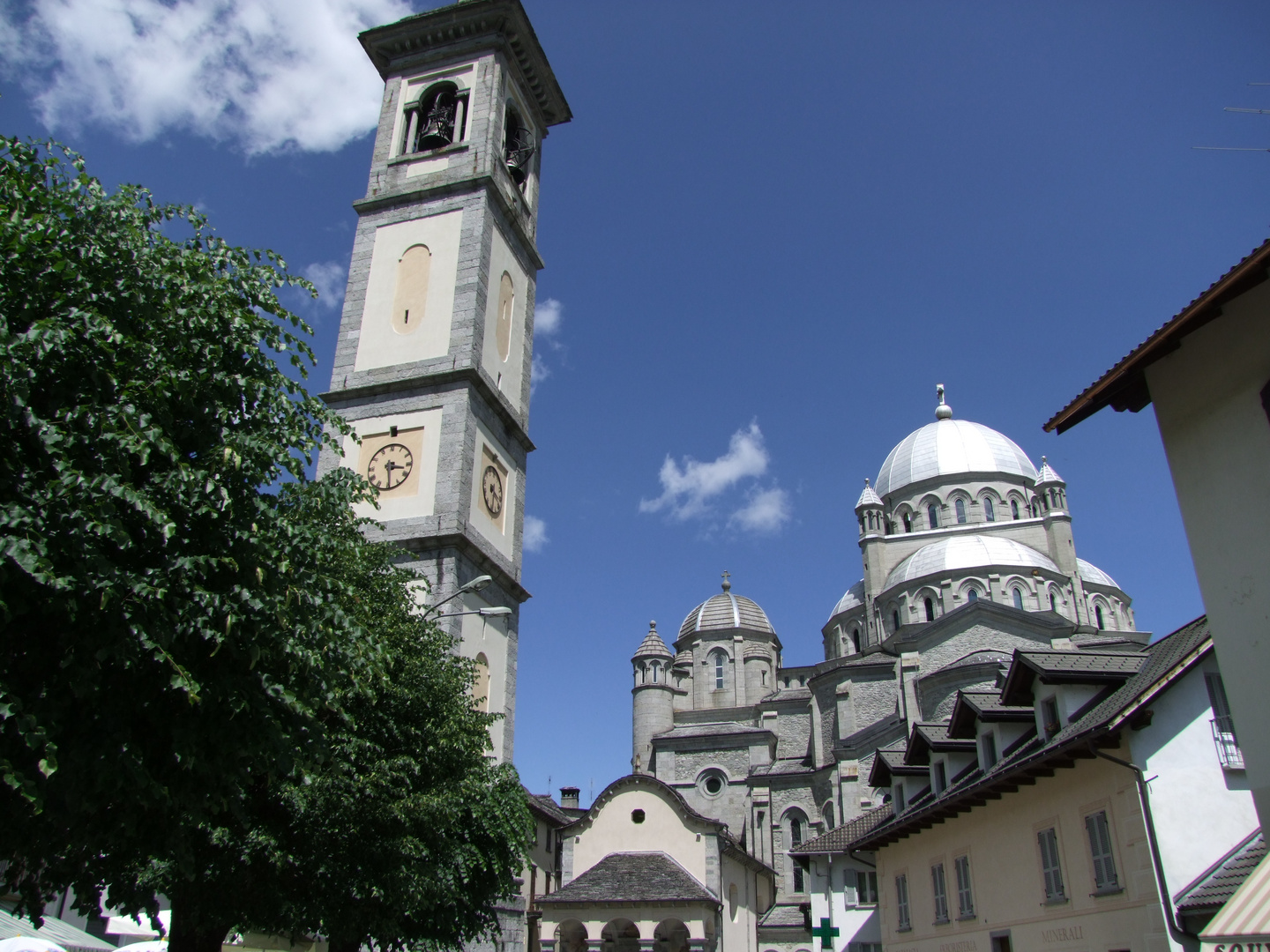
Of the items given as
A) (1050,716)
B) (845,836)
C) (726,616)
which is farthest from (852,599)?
(1050,716)

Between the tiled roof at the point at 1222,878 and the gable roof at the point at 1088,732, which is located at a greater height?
the gable roof at the point at 1088,732

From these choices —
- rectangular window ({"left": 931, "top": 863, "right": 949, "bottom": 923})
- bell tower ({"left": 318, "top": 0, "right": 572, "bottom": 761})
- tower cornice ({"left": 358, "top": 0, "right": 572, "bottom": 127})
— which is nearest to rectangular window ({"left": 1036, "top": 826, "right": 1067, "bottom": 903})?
rectangular window ({"left": 931, "top": 863, "right": 949, "bottom": 923})

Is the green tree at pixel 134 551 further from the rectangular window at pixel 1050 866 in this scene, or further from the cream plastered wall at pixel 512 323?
the cream plastered wall at pixel 512 323

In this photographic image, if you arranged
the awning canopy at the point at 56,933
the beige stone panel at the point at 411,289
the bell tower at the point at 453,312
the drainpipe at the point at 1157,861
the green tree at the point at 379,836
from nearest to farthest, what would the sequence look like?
1. the drainpipe at the point at 1157,861
2. the green tree at the point at 379,836
3. the awning canopy at the point at 56,933
4. the bell tower at the point at 453,312
5. the beige stone panel at the point at 411,289

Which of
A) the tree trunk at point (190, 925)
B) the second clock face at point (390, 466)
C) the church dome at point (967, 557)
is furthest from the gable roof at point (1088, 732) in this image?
the church dome at point (967, 557)

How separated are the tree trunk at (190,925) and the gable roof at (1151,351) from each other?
12505 millimetres

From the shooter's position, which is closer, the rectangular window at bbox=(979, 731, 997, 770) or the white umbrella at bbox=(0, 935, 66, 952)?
the white umbrella at bbox=(0, 935, 66, 952)

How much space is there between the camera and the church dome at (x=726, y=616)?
64.4 meters

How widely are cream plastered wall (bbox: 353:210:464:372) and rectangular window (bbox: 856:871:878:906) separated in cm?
1830

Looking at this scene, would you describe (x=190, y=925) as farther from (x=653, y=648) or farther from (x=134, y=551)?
(x=653, y=648)

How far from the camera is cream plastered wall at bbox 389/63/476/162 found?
2770 cm

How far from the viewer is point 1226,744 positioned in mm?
12820

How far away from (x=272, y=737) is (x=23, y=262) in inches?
173

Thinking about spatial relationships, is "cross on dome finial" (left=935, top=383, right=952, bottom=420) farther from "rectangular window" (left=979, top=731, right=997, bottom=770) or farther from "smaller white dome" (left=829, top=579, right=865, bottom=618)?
"rectangular window" (left=979, top=731, right=997, bottom=770)
